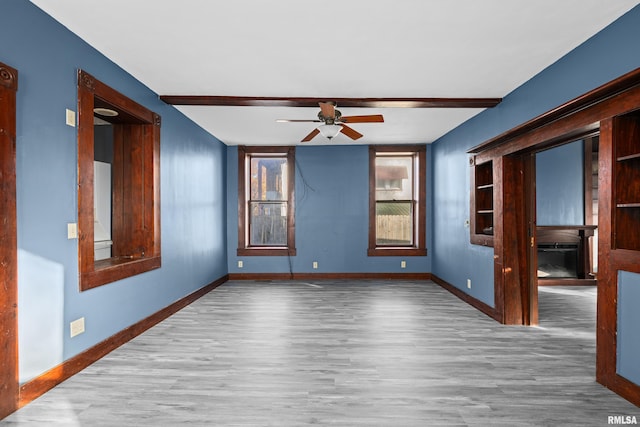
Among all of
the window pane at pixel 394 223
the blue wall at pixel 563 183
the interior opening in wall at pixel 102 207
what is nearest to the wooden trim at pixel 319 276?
the window pane at pixel 394 223

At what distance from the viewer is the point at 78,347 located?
9.71ft

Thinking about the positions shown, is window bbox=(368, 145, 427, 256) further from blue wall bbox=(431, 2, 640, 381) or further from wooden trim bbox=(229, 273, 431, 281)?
blue wall bbox=(431, 2, 640, 381)

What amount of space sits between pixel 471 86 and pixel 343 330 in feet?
9.37

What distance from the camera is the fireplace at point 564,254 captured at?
21.6 ft

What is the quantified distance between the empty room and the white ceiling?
0.9 inches

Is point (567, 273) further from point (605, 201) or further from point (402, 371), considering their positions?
point (402, 371)

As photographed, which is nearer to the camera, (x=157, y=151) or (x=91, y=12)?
(x=91, y=12)

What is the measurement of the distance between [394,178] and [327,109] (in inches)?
150

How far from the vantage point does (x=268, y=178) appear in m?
7.51

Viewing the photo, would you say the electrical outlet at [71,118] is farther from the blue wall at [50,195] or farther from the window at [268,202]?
the window at [268,202]

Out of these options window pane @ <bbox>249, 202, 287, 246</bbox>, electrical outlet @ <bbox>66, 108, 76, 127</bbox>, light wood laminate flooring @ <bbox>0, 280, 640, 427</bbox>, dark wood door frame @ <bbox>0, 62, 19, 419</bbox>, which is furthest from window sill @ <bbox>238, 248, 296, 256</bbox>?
dark wood door frame @ <bbox>0, 62, 19, 419</bbox>

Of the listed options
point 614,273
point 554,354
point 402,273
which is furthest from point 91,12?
point 402,273

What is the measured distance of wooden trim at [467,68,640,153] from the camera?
2.37 metres

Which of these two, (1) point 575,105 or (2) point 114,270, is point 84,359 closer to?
(2) point 114,270
